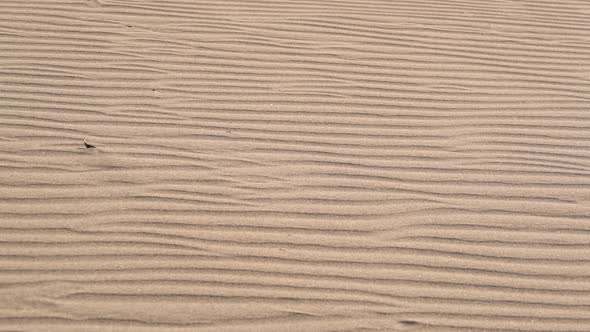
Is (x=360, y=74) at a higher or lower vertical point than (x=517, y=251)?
higher

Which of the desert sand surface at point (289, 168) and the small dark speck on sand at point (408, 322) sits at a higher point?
the desert sand surface at point (289, 168)

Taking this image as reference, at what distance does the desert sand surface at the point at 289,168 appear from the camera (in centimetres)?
347

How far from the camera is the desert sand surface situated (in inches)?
137

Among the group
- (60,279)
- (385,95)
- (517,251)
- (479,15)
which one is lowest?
(60,279)

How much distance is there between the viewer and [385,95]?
4.91m

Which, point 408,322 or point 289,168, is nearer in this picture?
point 408,322

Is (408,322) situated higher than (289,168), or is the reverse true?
(289,168)

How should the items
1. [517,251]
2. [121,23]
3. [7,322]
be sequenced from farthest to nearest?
[121,23]
[517,251]
[7,322]

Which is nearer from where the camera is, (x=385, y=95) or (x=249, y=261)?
(x=249, y=261)

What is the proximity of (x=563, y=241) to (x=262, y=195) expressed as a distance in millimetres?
1754

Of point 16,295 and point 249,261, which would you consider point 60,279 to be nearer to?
point 16,295

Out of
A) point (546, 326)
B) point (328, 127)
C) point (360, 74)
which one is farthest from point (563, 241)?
point (360, 74)

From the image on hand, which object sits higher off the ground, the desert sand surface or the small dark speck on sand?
the desert sand surface

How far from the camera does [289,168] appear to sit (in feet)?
13.8
